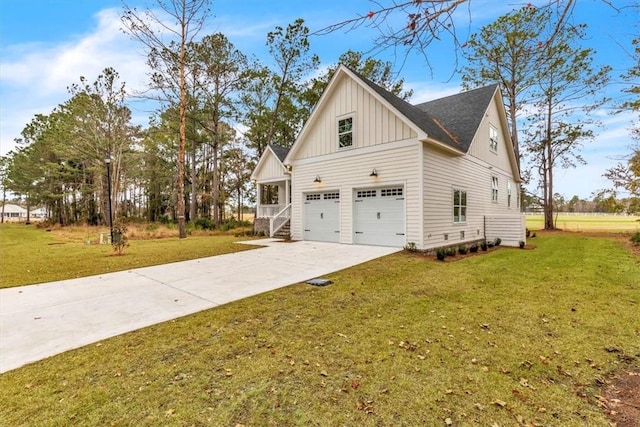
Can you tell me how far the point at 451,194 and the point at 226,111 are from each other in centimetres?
1821

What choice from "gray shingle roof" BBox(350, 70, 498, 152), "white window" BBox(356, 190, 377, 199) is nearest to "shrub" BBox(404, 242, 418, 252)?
"white window" BBox(356, 190, 377, 199)

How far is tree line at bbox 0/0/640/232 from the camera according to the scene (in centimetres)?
1486

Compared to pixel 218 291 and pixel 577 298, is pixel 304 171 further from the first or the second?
pixel 577 298

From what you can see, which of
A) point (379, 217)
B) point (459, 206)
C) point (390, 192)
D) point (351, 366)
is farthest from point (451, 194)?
point (351, 366)

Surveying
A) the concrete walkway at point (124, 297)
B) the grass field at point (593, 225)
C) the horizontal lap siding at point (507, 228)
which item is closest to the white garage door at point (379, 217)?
the concrete walkway at point (124, 297)

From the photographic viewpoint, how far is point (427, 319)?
4070 millimetres

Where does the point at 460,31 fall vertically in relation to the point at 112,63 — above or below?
below

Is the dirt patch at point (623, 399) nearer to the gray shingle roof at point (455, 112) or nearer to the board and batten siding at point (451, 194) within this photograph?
the board and batten siding at point (451, 194)

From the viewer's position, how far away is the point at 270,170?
1805 centimetres

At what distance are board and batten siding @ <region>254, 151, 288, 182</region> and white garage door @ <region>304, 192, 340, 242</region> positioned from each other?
167 inches

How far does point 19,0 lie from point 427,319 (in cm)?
830

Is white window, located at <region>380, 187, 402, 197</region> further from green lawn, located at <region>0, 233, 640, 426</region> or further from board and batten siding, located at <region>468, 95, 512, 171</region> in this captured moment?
green lawn, located at <region>0, 233, 640, 426</region>

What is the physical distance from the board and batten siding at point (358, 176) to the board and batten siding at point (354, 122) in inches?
12.3

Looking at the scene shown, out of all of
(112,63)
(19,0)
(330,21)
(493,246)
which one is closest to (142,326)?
(330,21)
